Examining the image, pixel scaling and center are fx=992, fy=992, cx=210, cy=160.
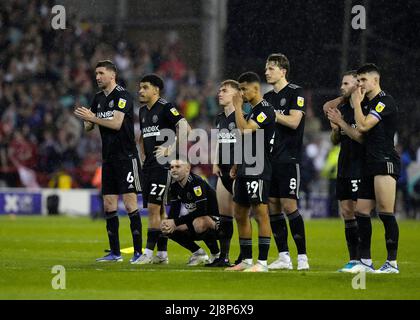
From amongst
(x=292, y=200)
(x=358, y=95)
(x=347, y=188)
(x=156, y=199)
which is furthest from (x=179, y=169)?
(x=358, y=95)

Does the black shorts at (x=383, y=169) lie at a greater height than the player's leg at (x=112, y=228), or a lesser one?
greater

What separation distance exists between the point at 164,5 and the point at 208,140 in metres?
5.20

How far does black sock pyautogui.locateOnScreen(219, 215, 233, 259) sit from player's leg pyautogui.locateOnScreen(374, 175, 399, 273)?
2137 millimetres

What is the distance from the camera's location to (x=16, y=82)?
28359 millimetres

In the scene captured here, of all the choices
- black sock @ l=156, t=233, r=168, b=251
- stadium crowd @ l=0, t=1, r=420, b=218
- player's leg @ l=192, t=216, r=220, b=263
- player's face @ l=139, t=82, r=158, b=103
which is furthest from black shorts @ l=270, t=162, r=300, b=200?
stadium crowd @ l=0, t=1, r=420, b=218

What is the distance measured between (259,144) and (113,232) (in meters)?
2.80

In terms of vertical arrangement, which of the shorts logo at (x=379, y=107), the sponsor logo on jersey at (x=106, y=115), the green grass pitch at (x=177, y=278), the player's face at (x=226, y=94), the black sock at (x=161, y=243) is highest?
the player's face at (x=226, y=94)

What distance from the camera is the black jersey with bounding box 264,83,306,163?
11.9m

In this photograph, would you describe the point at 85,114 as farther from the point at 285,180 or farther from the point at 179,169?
the point at 285,180

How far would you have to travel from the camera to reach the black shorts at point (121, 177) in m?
13.2

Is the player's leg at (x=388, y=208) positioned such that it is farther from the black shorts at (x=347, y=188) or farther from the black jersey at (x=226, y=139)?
the black jersey at (x=226, y=139)

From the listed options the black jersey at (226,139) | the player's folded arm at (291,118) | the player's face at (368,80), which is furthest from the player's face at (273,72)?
the player's face at (368,80)

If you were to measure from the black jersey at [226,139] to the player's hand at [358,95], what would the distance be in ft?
6.35
